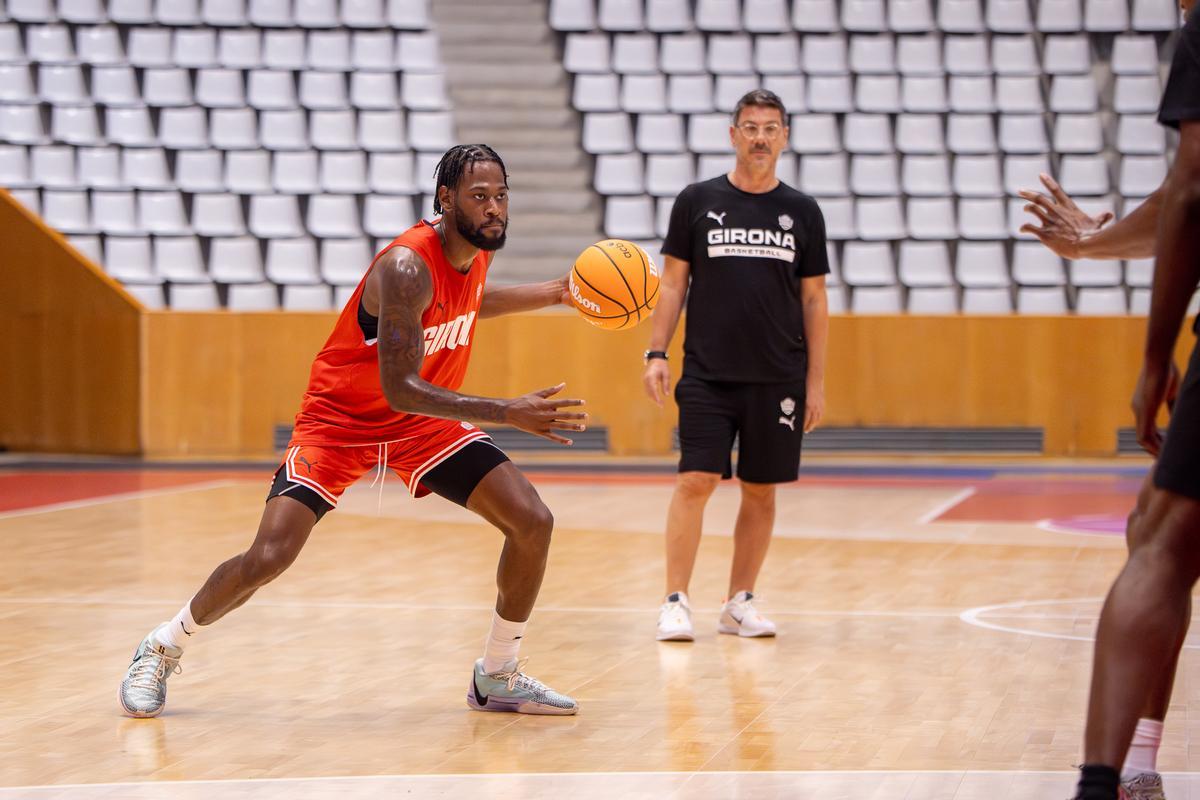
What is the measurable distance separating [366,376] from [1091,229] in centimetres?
222

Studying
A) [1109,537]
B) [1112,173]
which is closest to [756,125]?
[1109,537]

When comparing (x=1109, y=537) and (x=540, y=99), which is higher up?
(x=540, y=99)

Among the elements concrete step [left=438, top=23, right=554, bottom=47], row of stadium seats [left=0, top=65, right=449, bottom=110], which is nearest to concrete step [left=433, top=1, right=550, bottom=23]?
concrete step [left=438, top=23, right=554, bottom=47]

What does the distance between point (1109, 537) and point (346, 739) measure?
594cm

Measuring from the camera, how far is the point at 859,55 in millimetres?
16250

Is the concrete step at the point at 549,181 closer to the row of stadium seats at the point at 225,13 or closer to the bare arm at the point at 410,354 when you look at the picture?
the row of stadium seats at the point at 225,13

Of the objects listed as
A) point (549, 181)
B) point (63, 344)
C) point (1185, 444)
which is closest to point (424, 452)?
point (1185, 444)

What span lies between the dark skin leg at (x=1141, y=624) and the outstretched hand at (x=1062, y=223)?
1.12 meters

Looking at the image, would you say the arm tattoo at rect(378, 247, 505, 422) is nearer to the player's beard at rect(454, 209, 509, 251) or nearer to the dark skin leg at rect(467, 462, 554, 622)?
the player's beard at rect(454, 209, 509, 251)

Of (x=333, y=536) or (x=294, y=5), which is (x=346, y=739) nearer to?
(x=333, y=536)

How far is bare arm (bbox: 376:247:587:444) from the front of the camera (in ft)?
14.3

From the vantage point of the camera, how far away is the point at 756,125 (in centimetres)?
631

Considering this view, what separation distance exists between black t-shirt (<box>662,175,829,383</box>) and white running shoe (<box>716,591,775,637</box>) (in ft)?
2.92

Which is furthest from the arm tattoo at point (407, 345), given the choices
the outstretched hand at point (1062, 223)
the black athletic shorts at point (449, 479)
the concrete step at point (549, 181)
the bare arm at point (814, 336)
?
the concrete step at point (549, 181)
